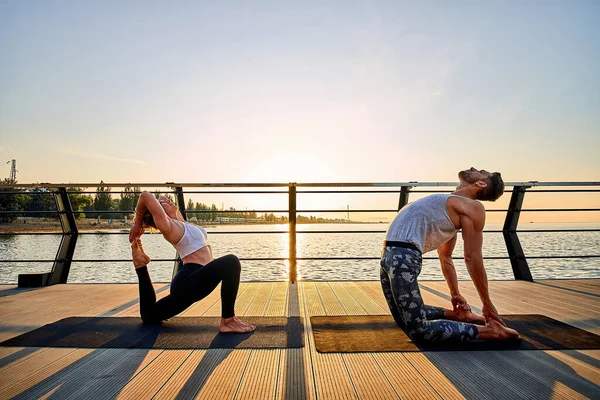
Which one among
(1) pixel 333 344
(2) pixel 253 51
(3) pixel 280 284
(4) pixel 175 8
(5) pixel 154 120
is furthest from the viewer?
(5) pixel 154 120

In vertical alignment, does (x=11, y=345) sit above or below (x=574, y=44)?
below

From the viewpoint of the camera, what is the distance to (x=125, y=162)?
1204 inches

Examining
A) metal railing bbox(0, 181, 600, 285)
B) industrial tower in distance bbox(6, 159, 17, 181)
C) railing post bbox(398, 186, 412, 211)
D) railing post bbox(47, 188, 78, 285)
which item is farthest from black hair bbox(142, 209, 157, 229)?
industrial tower in distance bbox(6, 159, 17, 181)

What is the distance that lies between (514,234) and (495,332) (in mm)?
2617

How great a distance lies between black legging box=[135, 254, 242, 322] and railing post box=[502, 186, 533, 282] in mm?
3316

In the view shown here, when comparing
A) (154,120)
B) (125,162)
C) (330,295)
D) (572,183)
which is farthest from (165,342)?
(125,162)

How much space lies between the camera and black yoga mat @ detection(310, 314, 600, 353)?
6.10 ft

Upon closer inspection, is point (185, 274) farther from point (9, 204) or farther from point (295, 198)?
point (9, 204)

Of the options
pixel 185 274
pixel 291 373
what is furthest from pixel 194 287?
pixel 291 373

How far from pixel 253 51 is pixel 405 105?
5965 millimetres

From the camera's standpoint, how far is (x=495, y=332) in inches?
76.5

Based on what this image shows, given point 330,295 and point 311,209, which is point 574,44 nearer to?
point 311,209

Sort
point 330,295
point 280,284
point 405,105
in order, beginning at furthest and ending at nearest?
1. point 405,105
2. point 280,284
3. point 330,295

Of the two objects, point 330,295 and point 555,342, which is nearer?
point 555,342
